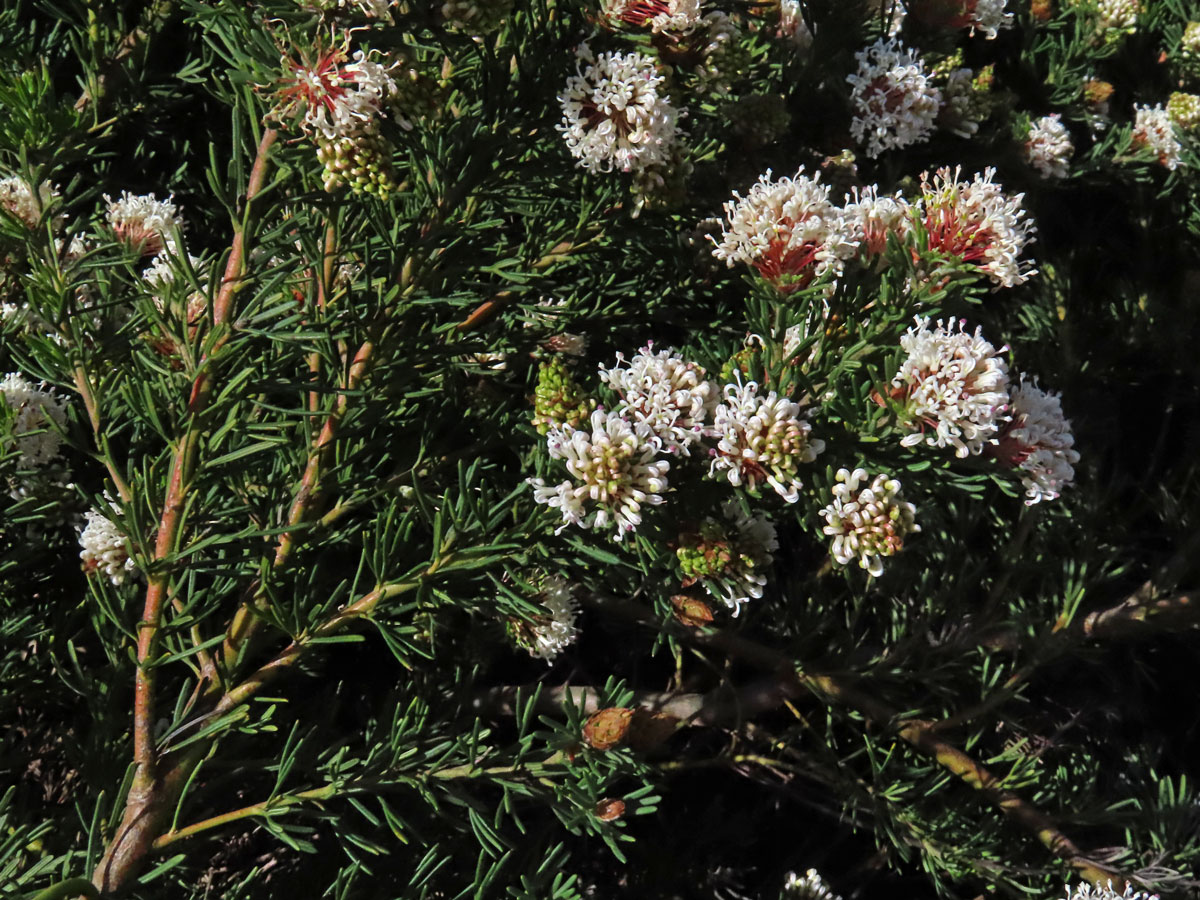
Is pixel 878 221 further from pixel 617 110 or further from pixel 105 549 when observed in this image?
pixel 105 549

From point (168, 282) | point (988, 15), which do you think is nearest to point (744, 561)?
point (168, 282)

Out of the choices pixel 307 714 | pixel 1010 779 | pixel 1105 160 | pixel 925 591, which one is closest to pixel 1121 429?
pixel 1105 160

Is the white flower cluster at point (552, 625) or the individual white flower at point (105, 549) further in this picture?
the white flower cluster at point (552, 625)

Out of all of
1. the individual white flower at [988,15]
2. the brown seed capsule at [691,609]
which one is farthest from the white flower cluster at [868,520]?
the individual white flower at [988,15]

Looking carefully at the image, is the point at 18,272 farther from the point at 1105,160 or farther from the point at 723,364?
the point at 1105,160

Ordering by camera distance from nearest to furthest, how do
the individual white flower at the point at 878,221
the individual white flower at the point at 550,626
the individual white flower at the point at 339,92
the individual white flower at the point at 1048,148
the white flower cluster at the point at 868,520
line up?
the individual white flower at the point at 339,92, the white flower cluster at the point at 868,520, the individual white flower at the point at 878,221, the individual white flower at the point at 550,626, the individual white flower at the point at 1048,148

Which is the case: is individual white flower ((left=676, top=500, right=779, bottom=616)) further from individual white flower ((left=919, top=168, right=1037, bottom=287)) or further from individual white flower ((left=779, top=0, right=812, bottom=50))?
individual white flower ((left=779, top=0, right=812, bottom=50))

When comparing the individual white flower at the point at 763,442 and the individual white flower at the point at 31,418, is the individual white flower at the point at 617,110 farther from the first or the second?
the individual white flower at the point at 31,418

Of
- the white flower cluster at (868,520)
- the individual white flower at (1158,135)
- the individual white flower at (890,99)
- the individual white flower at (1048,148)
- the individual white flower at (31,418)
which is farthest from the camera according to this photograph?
the individual white flower at (1158,135)

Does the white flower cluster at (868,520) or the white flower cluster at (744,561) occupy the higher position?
the white flower cluster at (868,520)
